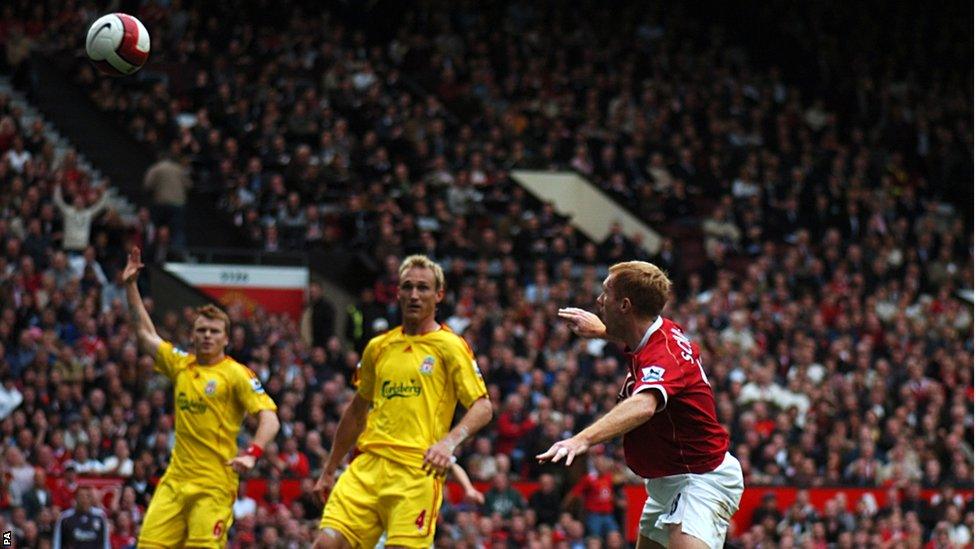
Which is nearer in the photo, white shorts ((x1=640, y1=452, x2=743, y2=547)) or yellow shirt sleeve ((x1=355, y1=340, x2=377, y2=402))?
white shorts ((x1=640, y1=452, x2=743, y2=547))

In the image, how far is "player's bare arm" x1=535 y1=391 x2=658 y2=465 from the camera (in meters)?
7.32

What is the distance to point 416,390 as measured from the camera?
10.4m

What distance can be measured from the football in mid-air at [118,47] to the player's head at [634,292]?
5.09m

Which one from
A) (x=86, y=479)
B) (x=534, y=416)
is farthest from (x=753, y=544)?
(x=86, y=479)

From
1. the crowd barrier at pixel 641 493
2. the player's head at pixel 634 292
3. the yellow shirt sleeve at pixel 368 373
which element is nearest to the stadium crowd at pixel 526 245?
the crowd barrier at pixel 641 493

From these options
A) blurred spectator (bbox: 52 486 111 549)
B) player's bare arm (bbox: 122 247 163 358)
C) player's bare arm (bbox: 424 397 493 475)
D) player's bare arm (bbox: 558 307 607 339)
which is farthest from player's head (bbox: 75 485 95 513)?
player's bare arm (bbox: 558 307 607 339)

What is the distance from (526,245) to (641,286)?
1693cm

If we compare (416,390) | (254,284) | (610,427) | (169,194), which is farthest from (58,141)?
(610,427)

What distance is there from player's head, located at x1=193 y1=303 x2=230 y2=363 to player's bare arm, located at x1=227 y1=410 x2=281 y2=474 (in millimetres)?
569

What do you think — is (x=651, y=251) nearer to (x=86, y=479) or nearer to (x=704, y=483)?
(x=86, y=479)

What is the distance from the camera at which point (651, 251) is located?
28.1 meters

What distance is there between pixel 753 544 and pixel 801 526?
3.00ft

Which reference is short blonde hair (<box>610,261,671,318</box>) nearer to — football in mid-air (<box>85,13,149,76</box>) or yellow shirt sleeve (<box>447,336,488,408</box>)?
yellow shirt sleeve (<box>447,336,488,408</box>)

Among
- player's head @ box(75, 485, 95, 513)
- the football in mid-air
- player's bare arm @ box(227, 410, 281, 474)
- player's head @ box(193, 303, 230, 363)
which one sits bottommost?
player's head @ box(75, 485, 95, 513)
